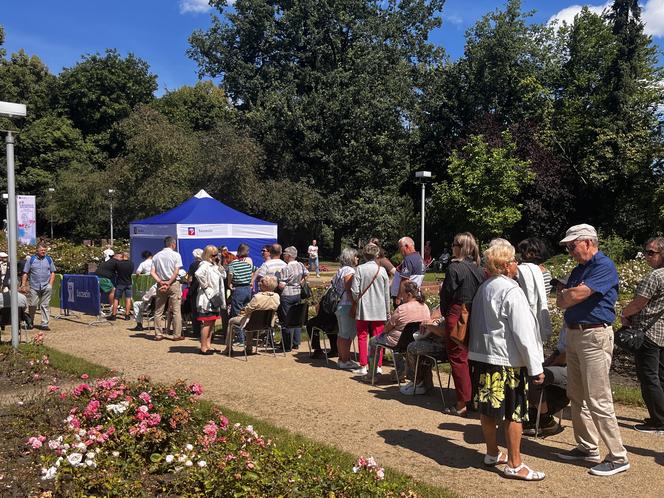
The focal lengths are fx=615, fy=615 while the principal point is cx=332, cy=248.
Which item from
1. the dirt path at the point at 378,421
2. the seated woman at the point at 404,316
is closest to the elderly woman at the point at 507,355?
the dirt path at the point at 378,421

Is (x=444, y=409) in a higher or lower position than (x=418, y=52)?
lower

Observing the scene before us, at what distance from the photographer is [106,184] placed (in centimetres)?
2945

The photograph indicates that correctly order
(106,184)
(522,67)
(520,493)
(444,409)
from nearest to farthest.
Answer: (520,493), (444,409), (106,184), (522,67)

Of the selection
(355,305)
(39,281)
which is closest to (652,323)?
(355,305)

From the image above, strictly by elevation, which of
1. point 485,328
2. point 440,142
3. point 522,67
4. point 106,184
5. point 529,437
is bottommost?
point 529,437

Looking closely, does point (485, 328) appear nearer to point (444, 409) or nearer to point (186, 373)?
point (444, 409)

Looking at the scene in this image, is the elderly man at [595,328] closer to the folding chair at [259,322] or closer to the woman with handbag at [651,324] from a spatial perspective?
the woman with handbag at [651,324]

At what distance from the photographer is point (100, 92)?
49.5 meters

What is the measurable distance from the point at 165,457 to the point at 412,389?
356 cm

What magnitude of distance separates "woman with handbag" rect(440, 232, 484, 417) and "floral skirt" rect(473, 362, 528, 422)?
5.05 feet

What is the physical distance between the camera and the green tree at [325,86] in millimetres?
32969

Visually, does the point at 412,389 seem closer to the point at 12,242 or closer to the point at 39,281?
the point at 12,242

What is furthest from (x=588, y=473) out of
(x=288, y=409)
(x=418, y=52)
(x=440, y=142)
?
(x=418, y=52)

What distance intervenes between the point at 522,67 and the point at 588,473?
105 ft
